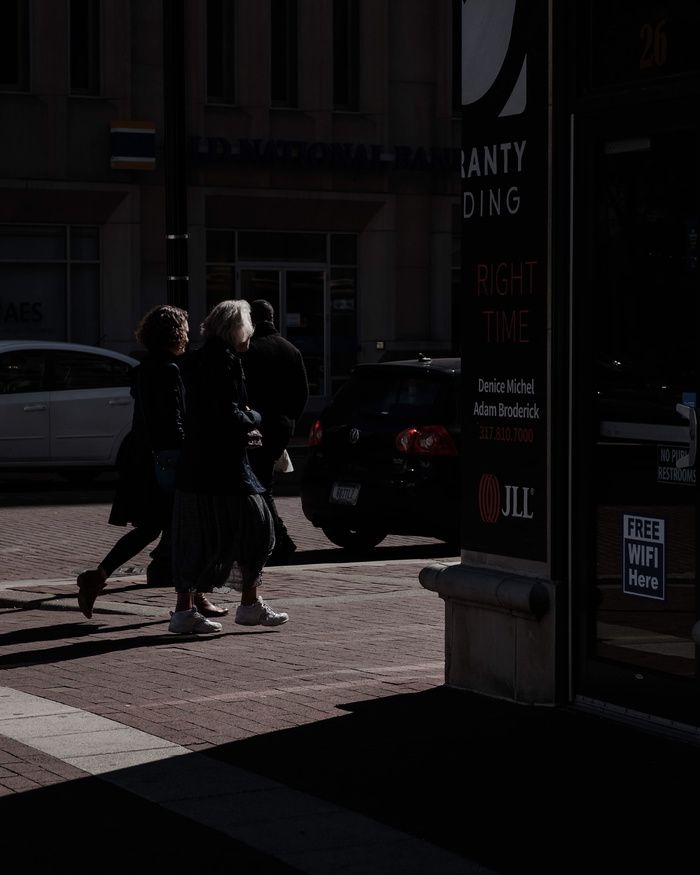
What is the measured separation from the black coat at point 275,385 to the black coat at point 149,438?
Answer: 1372mm

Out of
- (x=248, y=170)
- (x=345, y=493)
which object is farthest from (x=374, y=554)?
(x=248, y=170)

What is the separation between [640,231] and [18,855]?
3206mm

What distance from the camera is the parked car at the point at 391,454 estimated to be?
12.1m

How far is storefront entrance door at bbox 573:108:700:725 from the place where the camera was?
6.16m

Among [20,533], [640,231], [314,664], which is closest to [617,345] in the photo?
[640,231]

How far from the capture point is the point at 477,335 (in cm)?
712

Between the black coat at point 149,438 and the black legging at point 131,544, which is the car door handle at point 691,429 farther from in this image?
the black legging at point 131,544

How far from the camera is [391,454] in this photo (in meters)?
12.2

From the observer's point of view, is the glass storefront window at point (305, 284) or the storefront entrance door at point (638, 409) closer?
the storefront entrance door at point (638, 409)

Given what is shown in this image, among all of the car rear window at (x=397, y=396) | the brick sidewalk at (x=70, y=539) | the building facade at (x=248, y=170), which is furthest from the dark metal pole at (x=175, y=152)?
the building facade at (x=248, y=170)

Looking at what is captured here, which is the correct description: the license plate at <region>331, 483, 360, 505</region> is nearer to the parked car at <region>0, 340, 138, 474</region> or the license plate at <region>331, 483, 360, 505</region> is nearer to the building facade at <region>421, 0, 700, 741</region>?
the building facade at <region>421, 0, 700, 741</region>

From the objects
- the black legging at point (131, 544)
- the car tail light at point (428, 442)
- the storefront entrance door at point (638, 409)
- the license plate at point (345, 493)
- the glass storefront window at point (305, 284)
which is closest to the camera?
the storefront entrance door at point (638, 409)

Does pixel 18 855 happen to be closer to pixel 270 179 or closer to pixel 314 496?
pixel 314 496

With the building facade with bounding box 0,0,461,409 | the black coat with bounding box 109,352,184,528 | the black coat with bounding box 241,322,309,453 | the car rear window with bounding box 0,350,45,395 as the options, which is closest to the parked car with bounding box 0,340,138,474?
the car rear window with bounding box 0,350,45,395
